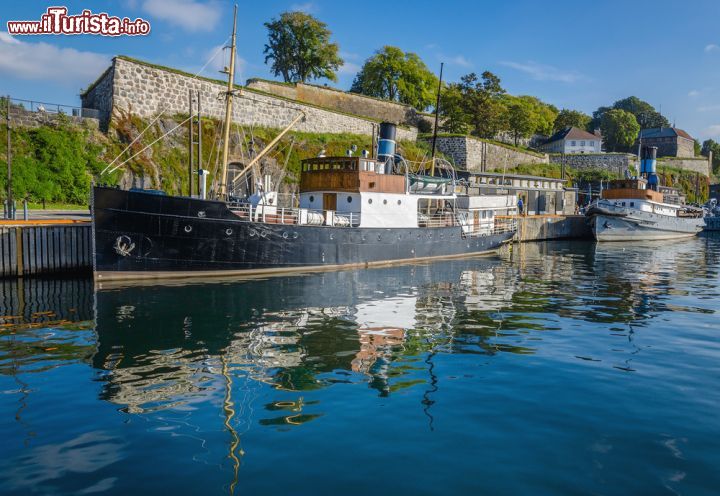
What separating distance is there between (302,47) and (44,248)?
173 ft

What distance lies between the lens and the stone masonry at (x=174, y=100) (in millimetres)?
35906

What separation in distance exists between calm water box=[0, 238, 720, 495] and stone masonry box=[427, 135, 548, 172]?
145 feet

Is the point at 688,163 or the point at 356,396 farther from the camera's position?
the point at 688,163

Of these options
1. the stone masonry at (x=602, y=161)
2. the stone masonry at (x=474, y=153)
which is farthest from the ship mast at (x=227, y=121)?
the stone masonry at (x=602, y=161)

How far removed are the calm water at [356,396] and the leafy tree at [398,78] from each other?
60.1 m

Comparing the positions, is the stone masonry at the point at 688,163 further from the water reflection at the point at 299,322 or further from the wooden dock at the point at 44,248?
the wooden dock at the point at 44,248

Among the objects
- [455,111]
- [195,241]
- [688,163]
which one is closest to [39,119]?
[195,241]

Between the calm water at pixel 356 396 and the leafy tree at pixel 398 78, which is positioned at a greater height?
the leafy tree at pixel 398 78

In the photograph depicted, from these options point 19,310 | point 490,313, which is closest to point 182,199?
point 19,310

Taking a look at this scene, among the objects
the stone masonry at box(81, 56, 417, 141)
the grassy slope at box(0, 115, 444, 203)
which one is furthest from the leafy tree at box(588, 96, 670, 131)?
the grassy slope at box(0, 115, 444, 203)

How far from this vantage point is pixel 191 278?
19422 mm

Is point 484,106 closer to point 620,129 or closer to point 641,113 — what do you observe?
point 620,129

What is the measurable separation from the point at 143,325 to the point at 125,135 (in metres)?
26.8

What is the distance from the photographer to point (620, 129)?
9388 centimetres
